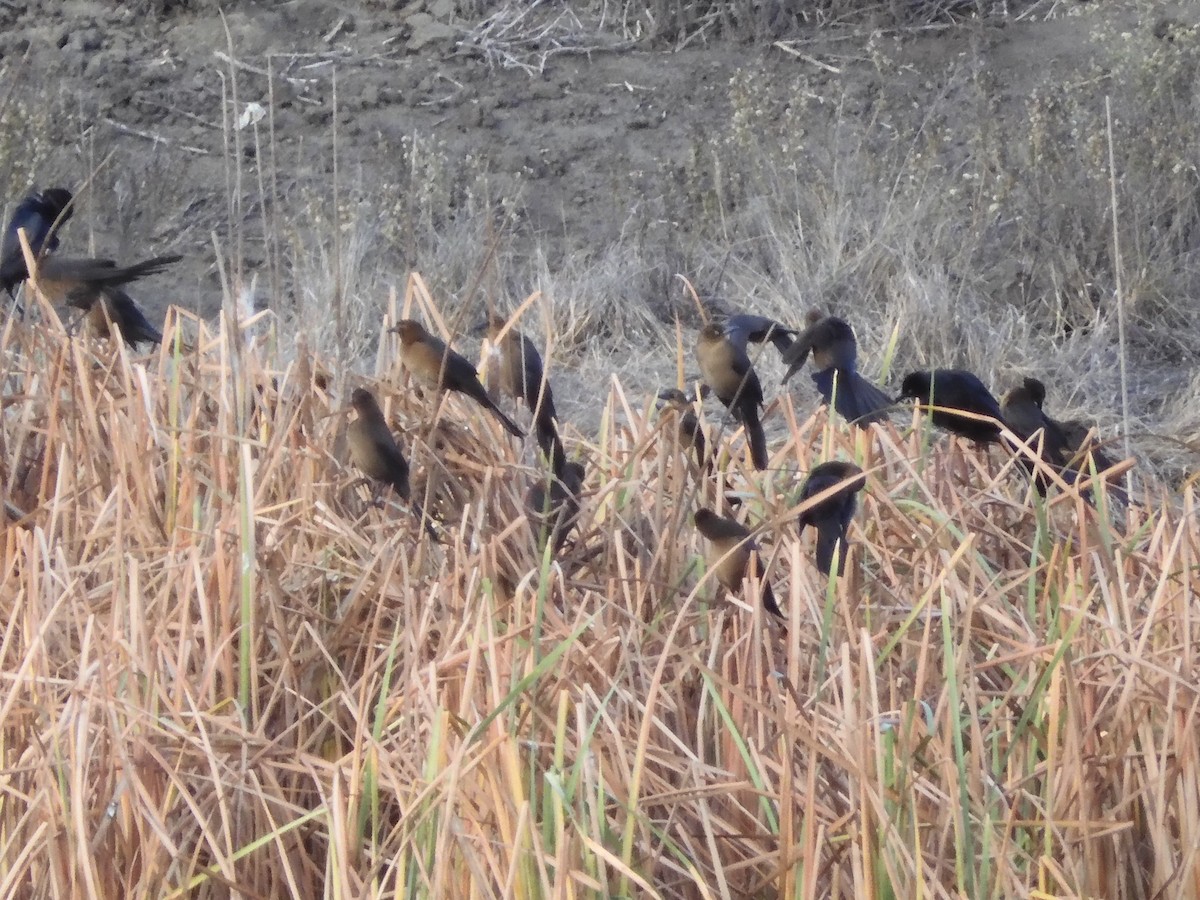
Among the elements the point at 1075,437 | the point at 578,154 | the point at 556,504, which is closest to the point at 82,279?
the point at 556,504

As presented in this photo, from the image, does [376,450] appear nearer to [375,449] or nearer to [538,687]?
[375,449]

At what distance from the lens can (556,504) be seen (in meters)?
2.42

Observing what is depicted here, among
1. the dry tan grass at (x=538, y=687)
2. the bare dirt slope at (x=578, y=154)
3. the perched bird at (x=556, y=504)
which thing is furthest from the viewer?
the bare dirt slope at (x=578, y=154)

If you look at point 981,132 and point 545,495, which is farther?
point 981,132

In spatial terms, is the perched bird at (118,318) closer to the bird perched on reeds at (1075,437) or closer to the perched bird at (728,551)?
the perched bird at (728,551)

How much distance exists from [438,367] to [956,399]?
0.75 metres

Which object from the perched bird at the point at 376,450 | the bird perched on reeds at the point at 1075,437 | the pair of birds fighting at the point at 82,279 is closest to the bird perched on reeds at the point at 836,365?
the bird perched on reeds at the point at 1075,437

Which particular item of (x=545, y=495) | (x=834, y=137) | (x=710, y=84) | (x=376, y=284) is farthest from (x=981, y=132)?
(x=545, y=495)

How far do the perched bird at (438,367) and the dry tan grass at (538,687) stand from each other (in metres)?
0.14

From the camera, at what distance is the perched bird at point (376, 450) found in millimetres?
2164

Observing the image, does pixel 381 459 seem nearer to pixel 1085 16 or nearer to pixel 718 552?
→ pixel 718 552

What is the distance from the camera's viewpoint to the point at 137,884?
77.1 inches

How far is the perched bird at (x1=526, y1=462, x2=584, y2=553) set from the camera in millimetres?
2305

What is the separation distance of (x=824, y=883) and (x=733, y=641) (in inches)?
17.6
